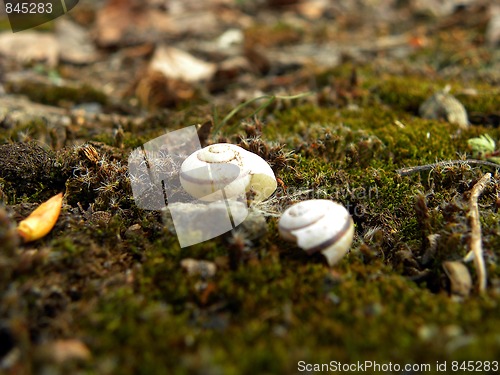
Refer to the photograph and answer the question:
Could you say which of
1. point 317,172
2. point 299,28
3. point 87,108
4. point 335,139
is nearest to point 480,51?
point 299,28

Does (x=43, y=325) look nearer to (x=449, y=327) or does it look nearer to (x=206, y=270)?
(x=206, y=270)

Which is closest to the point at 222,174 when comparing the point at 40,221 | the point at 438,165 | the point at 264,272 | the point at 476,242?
the point at 264,272

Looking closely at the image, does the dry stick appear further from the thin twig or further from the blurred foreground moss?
the thin twig

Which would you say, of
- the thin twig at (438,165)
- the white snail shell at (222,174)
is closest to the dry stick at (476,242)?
the thin twig at (438,165)

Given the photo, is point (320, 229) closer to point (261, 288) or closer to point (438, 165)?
point (261, 288)

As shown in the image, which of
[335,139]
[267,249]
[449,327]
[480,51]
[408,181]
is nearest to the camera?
[449,327]

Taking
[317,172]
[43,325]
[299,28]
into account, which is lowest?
[299,28]

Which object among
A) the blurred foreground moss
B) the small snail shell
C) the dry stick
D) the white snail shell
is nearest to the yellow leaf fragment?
the blurred foreground moss

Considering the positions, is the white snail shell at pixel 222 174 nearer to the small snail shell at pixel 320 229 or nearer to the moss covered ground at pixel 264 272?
the moss covered ground at pixel 264 272
